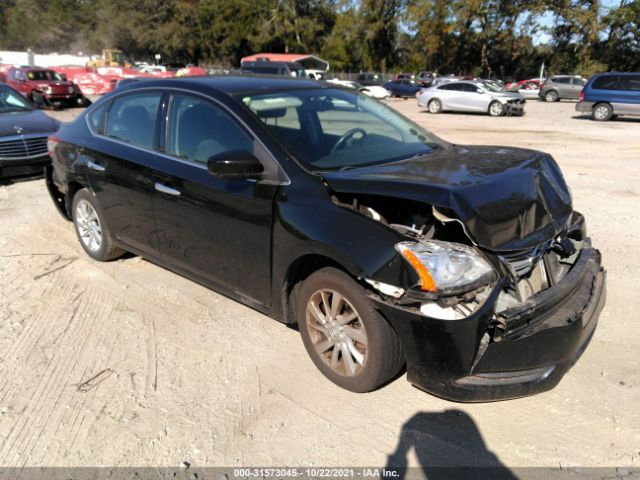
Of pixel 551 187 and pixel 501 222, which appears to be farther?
pixel 551 187

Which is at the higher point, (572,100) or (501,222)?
(501,222)

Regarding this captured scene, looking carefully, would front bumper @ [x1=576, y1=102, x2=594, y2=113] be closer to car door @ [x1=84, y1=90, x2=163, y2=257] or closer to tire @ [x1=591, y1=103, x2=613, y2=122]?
tire @ [x1=591, y1=103, x2=613, y2=122]

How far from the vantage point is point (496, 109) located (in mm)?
23469

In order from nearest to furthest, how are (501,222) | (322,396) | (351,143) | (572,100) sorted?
(501,222) → (322,396) → (351,143) → (572,100)

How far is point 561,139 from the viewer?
1485 centimetres

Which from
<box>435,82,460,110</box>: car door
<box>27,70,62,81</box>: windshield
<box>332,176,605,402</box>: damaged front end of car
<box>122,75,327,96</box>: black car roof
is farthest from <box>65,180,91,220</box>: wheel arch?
<box>435,82,460,110</box>: car door

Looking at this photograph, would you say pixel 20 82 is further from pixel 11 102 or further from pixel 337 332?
pixel 337 332

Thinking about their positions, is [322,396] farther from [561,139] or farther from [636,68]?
[636,68]

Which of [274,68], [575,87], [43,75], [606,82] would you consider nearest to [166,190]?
[606,82]

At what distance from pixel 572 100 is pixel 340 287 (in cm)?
3676

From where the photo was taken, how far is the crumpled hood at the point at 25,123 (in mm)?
8633

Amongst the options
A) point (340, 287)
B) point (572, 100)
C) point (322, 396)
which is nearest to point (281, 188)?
point (340, 287)

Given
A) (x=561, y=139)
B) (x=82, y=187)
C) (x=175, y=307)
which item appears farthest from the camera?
(x=561, y=139)

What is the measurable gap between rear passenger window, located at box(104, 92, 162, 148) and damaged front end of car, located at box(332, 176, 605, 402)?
2209mm
